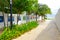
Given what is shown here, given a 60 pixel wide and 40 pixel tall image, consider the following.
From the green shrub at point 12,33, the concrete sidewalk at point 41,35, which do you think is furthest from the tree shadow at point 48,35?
the green shrub at point 12,33

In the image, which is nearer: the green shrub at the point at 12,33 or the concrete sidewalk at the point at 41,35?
the green shrub at the point at 12,33

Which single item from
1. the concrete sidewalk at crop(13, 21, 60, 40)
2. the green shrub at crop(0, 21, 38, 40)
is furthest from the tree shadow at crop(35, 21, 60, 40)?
the green shrub at crop(0, 21, 38, 40)

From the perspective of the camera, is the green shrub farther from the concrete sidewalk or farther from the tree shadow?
the tree shadow

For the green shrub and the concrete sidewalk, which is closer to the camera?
the green shrub

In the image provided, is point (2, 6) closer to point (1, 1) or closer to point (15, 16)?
point (1, 1)

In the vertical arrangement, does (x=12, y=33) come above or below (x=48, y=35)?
above

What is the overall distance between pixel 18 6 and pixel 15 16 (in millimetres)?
5695

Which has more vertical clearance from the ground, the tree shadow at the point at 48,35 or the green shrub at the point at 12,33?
the green shrub at the point at 12,33

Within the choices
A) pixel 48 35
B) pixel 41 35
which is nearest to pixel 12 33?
pixel 41 35

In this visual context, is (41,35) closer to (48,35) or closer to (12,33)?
(48,35)

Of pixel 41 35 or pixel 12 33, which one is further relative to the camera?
pixel 41 35

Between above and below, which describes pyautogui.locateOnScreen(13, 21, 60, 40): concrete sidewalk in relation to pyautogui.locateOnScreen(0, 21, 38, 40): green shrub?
below

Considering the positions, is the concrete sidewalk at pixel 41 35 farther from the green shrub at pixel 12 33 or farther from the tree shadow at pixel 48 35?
the green shrub at pixel 12 33

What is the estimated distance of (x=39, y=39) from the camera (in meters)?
13.9
